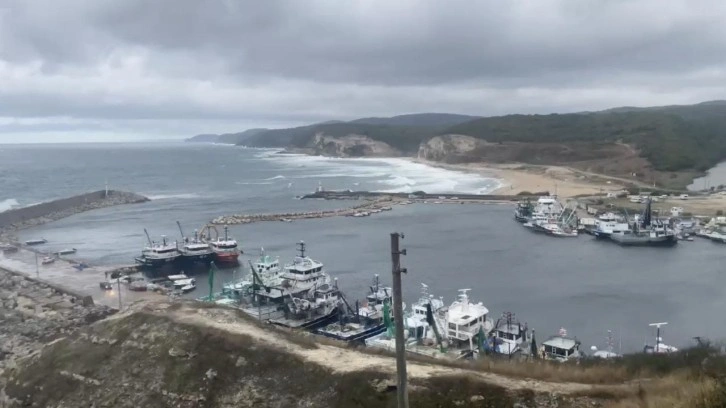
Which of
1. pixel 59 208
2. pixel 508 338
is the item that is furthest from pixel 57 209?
pixel 508 338

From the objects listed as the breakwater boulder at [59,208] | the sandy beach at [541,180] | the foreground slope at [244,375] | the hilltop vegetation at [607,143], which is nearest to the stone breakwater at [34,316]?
the foreground slope at [244,375]

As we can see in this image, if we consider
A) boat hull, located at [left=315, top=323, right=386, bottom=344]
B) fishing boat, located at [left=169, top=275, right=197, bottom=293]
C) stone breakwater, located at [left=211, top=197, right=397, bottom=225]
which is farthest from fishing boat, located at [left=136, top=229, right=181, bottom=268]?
boat hull, located at [left=315, top=323, right=386, bottom=344]

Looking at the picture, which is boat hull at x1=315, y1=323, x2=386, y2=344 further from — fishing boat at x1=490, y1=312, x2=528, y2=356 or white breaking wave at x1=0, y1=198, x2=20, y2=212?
white breaking wave at x1=0, y1=198, x2=20, y2=212

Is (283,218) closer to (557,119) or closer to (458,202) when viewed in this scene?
(458,202)

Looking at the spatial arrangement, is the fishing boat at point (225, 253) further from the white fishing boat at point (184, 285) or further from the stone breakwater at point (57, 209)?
the stone breakwater at point (57, 209)

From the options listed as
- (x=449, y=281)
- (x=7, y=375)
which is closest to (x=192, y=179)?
(x=449, y=281)

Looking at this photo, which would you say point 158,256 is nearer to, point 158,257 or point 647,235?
point 158,257

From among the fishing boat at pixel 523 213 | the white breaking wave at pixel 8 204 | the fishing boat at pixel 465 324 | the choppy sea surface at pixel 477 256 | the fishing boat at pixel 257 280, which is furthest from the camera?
the white breaking wave at pixel 8 204
